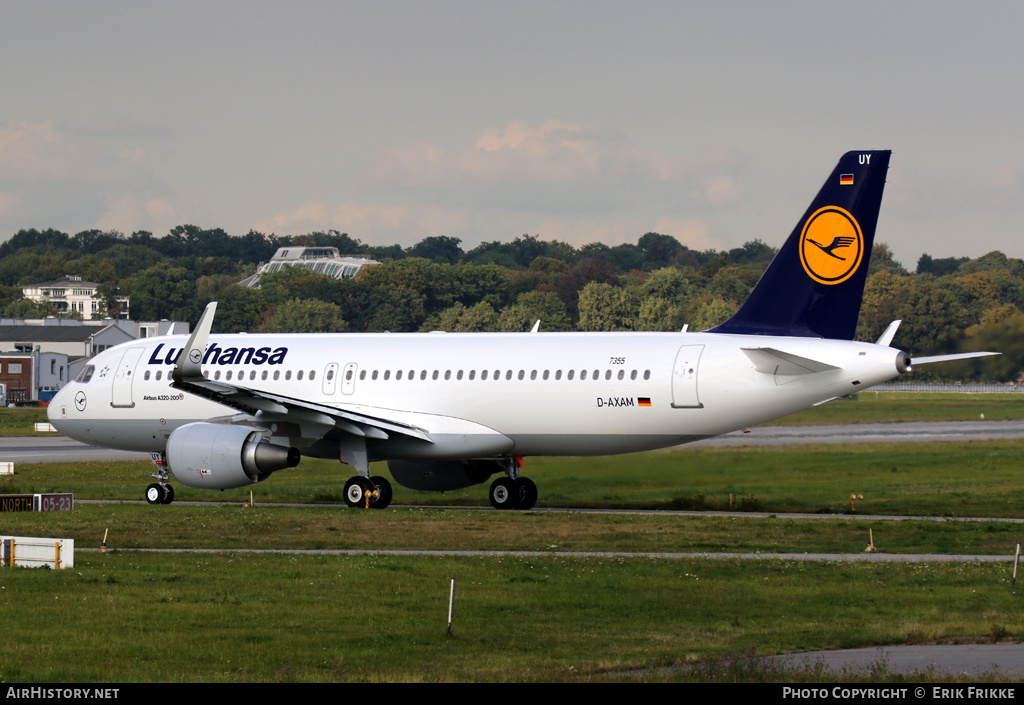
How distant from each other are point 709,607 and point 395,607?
4.58m

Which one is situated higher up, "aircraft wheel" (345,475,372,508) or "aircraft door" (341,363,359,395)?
"aircraft door" (341,363,359,395)

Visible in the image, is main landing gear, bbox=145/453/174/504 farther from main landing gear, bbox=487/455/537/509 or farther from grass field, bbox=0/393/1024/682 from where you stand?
main landing gear, bbox=487/455/537/509

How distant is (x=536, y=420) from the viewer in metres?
33.3

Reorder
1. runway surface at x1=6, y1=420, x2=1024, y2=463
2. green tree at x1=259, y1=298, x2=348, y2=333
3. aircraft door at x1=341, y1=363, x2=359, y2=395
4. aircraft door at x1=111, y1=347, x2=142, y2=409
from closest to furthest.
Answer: aircraft door at x1=341, y1=363, x2=359, y2=395
aircraft door at x1=111, y1=347, x2=142, y2=409
runway surface at x1=6, y1=420, x2=1024, y2=463
green tree at x1=259, y1=298, x2=348, y2=333

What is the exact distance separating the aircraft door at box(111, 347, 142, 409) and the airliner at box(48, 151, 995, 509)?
0.16 feet

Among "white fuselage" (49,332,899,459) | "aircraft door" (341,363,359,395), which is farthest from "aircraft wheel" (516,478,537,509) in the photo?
"aircraft door" (341,363,359,395)

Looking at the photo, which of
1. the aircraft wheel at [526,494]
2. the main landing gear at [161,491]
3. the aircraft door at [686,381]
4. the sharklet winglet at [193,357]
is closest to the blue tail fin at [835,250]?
the aircraft door at [686,381]

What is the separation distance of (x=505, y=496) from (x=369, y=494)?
3.61 metres

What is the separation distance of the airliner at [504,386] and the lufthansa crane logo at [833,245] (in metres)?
0.03

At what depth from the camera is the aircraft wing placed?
1169 inches

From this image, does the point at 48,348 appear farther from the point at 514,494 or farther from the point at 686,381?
the point at 686,381

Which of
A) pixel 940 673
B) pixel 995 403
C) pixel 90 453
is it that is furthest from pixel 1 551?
pixel 995 403

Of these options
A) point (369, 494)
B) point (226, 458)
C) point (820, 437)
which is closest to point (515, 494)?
point (369, 494)

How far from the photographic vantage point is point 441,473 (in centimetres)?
3581
